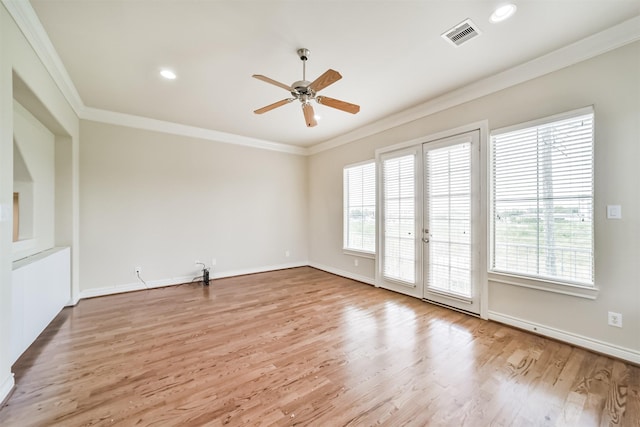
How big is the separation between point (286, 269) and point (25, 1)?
16.6 ft

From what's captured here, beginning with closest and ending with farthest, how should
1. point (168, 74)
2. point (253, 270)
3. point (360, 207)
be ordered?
point (168, 74) → point (360, 207) → point (253, 270)

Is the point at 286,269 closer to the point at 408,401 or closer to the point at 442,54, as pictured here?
the point at 408,401

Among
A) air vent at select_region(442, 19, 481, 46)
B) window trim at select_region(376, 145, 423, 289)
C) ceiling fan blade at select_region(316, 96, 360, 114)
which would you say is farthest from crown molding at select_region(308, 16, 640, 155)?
ceiling fan blade at select_region(316, 96, 360, 114)

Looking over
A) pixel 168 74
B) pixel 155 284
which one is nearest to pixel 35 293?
pixel 155 284

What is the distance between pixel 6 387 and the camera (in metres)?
1.75

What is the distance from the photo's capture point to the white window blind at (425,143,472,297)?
10.8 ft

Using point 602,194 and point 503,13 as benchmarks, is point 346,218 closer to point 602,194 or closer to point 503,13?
point 602,194

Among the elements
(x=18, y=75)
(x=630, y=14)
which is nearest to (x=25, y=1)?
(x=18, y=75)

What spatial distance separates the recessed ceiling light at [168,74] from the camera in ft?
9.41

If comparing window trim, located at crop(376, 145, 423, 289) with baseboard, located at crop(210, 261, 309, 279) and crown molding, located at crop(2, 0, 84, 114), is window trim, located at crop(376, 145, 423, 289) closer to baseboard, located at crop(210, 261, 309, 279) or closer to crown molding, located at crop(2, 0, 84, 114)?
baseboard, located at crop(210, 261, 309, 279)

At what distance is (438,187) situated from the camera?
3611 mm

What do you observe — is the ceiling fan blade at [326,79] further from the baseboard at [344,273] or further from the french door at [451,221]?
the baseboard at [344,273]

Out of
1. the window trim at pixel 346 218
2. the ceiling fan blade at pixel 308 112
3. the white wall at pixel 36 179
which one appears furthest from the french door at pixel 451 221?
the white wall at pixel 36 179

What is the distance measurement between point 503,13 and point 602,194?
6.04 feet
